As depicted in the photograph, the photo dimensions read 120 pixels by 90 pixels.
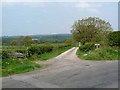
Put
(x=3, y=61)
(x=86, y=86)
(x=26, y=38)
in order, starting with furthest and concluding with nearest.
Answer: (x=26, y=38), (x=3, y=61), (x=86, y=86)

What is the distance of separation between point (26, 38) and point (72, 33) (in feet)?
45.0

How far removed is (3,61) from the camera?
18.5 metres

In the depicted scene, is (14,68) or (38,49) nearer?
(14,68)

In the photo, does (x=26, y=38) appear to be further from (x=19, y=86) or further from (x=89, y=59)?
(x=19, y=86)

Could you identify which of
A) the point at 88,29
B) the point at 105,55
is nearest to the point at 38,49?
the point at 105,55

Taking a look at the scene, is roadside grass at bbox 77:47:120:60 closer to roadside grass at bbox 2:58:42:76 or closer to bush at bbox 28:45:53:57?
roadside grass at bbox 2:58:42:76

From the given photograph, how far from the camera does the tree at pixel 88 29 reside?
165ft

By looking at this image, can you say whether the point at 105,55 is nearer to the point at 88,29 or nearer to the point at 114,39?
the point at 114,39

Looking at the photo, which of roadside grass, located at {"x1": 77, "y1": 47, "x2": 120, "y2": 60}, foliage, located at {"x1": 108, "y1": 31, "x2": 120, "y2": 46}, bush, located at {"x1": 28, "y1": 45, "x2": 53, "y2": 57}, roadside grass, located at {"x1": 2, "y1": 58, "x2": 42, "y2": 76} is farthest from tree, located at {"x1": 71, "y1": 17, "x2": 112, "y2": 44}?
roadside grass, located at {"x1": 2, "y1": 58, "x2": 42, "y2": 76}

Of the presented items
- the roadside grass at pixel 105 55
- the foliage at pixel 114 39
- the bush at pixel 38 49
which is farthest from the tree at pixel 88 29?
the roadside grass at pixel 105 55

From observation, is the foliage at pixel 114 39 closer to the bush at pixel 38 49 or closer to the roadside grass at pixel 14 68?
the bush at pixel 38 49

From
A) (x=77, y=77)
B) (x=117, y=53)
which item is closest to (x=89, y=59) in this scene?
(x=117, y=53)

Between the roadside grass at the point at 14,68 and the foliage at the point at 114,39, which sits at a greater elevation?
the foliage at the point at 114,39

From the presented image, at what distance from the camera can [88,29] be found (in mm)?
50750
